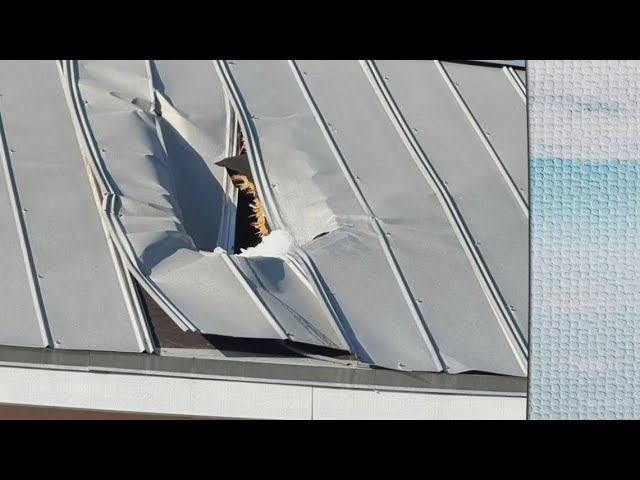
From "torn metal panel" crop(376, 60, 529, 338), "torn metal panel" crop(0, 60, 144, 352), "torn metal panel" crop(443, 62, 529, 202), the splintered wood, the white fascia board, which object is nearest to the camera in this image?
the white fascia board

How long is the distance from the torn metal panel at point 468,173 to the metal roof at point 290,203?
0.04 ft

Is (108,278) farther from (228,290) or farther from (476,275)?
(476,275)

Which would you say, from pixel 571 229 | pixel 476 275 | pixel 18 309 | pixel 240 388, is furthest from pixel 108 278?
pixel 571 229

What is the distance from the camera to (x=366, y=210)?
7.89 m

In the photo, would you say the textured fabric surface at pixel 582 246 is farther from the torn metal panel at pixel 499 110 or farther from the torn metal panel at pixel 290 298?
the torn metal panel at pixel 290 298

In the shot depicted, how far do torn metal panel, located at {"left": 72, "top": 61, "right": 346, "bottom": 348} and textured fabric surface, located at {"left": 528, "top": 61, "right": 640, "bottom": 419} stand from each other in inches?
52.0

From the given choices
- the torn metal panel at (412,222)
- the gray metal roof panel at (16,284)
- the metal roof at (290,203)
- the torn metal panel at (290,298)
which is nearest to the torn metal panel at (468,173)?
the metal roof at (290,203)

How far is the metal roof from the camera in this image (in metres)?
7.08

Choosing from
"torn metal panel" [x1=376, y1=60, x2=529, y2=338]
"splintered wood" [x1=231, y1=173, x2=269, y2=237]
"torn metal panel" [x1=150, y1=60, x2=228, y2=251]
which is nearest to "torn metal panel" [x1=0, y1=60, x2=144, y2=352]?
"torn metal panel" [x1=150, y1=60, x2=228, y2=251]

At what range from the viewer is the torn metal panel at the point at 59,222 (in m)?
6.93

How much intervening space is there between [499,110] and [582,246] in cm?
196

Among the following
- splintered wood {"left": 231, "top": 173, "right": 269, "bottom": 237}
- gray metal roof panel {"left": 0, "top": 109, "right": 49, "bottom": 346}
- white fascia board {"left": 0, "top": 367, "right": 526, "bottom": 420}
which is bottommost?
white fascia board {"left": 0, "top": 367, "right": 526, "bottom": 420}

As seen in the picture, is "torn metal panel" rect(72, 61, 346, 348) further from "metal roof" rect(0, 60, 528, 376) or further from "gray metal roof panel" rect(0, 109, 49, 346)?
"gray metal roof panel" rect(0, 109, 49, 346)

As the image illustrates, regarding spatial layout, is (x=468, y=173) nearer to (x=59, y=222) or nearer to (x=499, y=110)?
(x=499, y=110)
